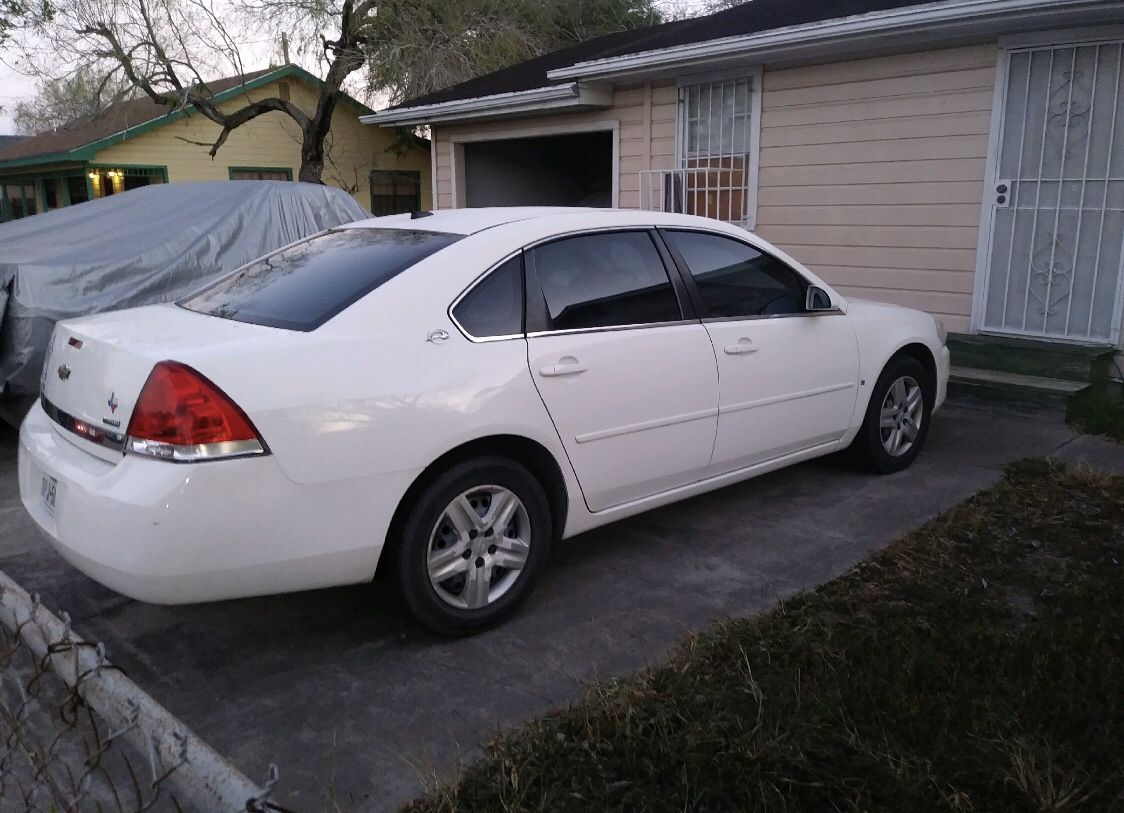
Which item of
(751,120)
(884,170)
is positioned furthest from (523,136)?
(884,170)

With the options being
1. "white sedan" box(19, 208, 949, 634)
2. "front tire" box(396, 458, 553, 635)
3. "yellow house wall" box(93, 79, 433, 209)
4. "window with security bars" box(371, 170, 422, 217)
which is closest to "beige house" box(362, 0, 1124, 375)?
"white sedan" box(19, 208, 949, 634)

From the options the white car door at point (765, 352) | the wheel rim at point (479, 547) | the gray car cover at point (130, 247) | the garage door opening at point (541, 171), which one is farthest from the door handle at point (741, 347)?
the garage door opening at point (541, 171)

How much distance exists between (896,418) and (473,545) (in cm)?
317

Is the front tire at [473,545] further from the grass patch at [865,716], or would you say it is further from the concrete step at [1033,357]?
the concrete step at [1033,357]

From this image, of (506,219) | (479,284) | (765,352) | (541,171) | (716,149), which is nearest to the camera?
(479,284)

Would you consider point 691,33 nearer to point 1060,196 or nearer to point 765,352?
point 1060,196

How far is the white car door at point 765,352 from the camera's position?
461cm

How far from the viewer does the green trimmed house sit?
2142cm

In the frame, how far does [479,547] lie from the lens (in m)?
3.67

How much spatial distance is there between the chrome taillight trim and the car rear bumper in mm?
23

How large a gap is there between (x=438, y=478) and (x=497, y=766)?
1094 millimetres

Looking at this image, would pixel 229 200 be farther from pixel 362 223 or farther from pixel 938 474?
pixel 938 474

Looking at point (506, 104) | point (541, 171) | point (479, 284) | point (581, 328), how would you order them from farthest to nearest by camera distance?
point (541, 171), point (506, 104), point (581, 328), point (479, 284)

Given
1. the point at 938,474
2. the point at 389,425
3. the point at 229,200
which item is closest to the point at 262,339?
the point at 389,425
